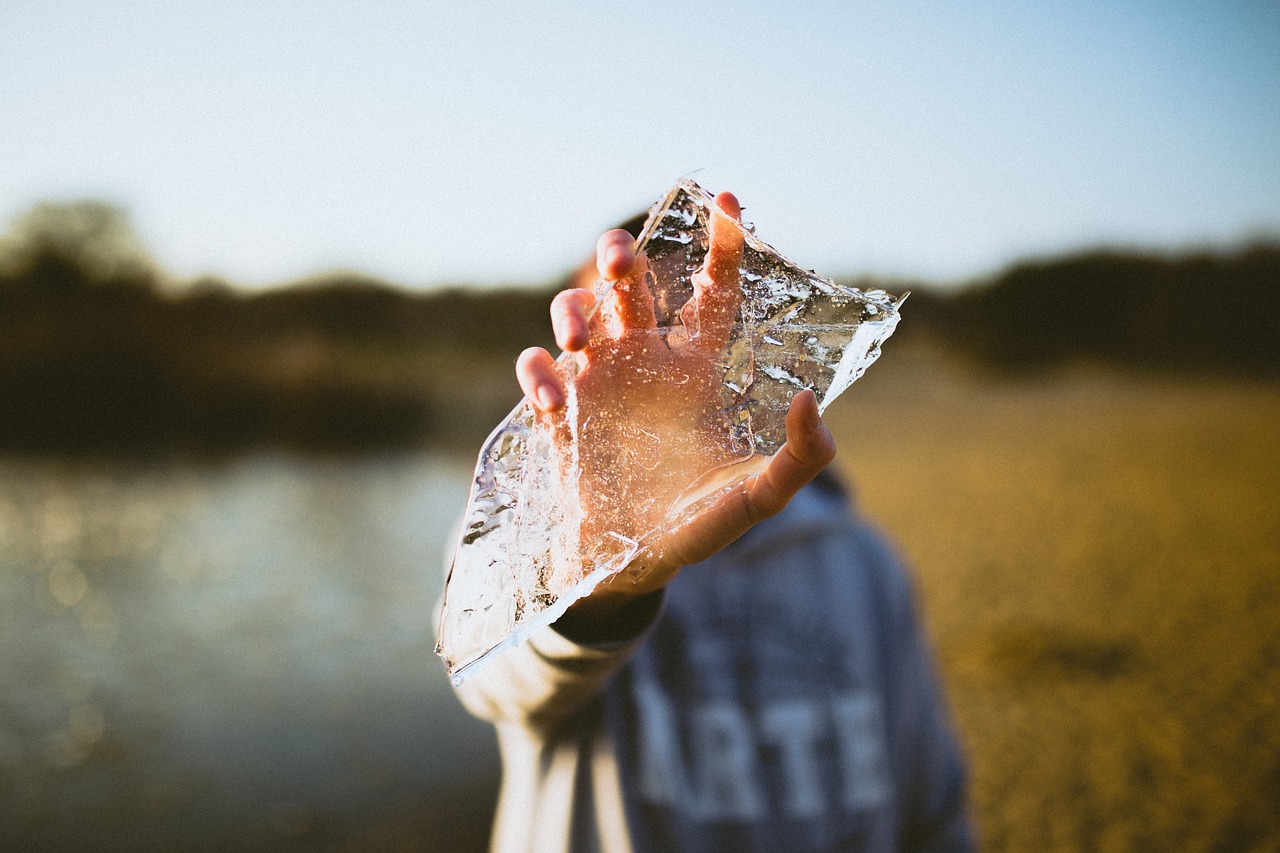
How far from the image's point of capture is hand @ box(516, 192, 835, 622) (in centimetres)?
116

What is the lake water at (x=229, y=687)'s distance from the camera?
7.41m

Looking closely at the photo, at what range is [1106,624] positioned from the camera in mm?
11094

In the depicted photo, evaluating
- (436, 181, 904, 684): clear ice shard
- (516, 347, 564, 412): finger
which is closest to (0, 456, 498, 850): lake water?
(436, 181, 904, 684): clear ice shard

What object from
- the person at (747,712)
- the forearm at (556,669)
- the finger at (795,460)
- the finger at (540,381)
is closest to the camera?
the finger at (795,460)

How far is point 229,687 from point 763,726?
9.99 metres

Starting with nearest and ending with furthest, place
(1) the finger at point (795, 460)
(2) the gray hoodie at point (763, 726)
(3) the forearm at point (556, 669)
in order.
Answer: (1) the finger at point (795, 460) < (3) the forearm at point (556, 669) < (2) the gray hoodie at point (763, 726)

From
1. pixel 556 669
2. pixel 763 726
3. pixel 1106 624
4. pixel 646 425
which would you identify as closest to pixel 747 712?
pixel 763 726

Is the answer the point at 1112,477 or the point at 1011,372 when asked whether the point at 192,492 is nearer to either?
the point at 1112,477

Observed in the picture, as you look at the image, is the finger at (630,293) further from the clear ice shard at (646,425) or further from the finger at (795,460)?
the finger at (795,460)

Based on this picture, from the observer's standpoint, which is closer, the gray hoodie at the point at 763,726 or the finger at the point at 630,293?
the finger at the point at 630,293

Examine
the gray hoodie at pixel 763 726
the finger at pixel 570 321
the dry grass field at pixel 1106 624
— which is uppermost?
the finger at pixel 570 321

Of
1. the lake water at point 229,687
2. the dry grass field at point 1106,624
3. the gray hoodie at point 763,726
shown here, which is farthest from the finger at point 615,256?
the dry grass field at point 1106,624

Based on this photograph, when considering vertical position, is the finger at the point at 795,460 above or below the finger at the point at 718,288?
below

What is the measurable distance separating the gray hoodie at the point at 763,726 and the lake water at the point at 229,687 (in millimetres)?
5331
